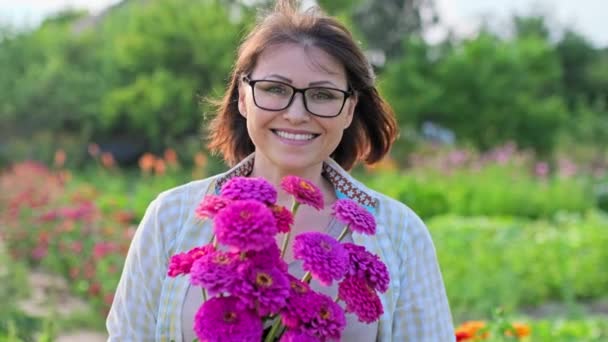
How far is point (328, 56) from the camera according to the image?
Result: 5.94 feet

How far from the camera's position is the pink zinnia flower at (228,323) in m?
1.20

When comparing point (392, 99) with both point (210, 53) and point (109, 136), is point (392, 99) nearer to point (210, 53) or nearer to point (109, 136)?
point (210, 53)

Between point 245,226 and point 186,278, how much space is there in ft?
1.94

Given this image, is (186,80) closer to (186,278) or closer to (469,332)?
(469,332)

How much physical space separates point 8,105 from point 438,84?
36.4ft

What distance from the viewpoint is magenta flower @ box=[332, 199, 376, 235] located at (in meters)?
1.34

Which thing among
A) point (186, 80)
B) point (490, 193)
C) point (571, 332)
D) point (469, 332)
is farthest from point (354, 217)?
point (186, 80)

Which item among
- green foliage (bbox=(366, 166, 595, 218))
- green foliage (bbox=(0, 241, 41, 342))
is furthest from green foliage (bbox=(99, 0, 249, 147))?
green foliage (bbox=(0, 241, 41, 342))

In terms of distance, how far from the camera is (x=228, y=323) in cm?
120

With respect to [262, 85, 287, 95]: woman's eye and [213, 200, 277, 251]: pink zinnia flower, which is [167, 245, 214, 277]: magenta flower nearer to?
[213, 200, 277, 251]: pink zinnia flower

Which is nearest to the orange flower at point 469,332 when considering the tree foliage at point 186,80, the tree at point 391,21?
the tree foliage at point 186,80

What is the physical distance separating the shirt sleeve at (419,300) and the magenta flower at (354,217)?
0.50 metres

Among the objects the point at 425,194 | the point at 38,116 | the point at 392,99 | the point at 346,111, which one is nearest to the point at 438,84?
the point at 392,99

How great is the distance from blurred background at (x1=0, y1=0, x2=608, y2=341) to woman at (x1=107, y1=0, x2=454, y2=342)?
1.59 ft
